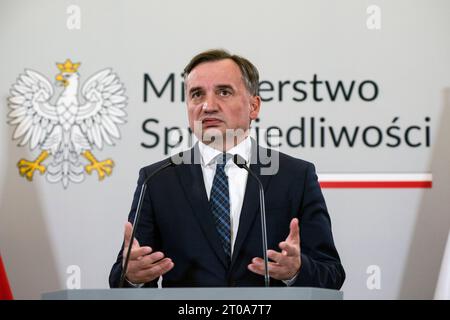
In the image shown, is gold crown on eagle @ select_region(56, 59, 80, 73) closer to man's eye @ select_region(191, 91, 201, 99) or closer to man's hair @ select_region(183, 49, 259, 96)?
man's hair @ select_region(183, 49, 259, 96)

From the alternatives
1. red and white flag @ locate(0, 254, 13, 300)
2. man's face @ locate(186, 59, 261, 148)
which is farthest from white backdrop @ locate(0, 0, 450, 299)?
man's face @ locate(186, 59, 261, 148)

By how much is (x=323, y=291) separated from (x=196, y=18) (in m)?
2.74

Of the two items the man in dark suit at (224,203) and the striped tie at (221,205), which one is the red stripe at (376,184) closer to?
the man in dark suit at (224,203)

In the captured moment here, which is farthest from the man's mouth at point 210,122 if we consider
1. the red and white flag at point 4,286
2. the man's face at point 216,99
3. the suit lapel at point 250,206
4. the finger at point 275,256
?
the red and white flag at point 4,286

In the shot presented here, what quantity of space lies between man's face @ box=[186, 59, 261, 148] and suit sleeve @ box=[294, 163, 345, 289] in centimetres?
44

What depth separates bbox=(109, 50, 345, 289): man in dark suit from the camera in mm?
2904

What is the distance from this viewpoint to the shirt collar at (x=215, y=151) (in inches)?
125

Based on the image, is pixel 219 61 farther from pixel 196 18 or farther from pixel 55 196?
pixel 55 196

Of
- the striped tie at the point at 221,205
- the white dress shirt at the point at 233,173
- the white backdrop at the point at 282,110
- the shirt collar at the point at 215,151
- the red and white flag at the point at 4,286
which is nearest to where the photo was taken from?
the striped tie at the point at 221,205

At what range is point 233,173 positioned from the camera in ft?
10.3

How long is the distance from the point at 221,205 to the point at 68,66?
177cm

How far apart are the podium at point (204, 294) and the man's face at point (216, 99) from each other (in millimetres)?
1341

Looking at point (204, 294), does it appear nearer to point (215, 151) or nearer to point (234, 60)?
point (215, 151)

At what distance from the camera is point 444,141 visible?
4141 mm
